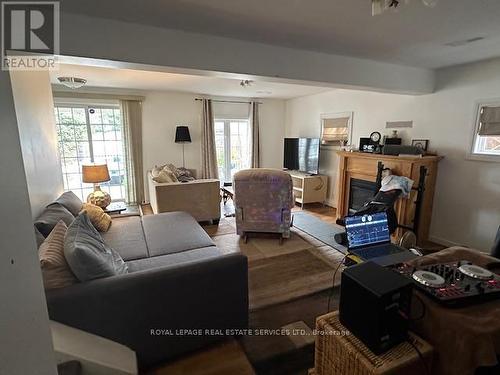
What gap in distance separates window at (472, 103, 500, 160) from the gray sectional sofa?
A: 3204mm

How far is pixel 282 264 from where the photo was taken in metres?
2.90

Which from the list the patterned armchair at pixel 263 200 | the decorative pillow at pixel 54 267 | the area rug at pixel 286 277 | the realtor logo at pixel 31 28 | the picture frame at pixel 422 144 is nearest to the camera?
the decorative pillow at pixel 54 267

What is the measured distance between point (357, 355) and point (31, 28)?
100 inches

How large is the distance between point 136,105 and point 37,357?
520 centimetres

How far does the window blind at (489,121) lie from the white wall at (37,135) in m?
4.58

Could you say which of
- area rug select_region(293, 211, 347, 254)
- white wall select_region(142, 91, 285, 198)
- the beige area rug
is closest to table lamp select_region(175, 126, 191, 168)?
white wall select_region(142, 91, 285, 198)

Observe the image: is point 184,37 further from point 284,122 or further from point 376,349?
point 284,122

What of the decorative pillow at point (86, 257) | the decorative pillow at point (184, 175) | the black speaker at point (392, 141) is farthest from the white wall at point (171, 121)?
the decorative pillow at point (86, 257)

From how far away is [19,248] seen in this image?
1.79 feet

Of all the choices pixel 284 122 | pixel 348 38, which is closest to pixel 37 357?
pixel 348 38

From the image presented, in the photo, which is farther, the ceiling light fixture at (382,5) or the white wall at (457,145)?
the white wall at (457,145)

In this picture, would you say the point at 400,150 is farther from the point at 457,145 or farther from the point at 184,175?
the point at 184,175

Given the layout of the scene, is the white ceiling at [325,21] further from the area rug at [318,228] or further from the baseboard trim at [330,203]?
the baseboard trim at [330,203]

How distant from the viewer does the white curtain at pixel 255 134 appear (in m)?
6.11
